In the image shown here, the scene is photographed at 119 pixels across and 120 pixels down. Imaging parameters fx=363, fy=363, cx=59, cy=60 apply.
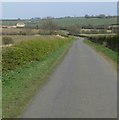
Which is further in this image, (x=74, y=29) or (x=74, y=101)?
(x=74, y=29)

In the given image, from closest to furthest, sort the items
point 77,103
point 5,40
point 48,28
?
1. point 77,103
2. point 5,40
3. point 48,28

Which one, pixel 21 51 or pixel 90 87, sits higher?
pixel 21 51

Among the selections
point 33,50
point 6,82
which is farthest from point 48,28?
point 6,82

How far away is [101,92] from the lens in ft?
38.8

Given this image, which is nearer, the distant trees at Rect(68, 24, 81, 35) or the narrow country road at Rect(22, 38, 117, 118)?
the narrow country road at Rect(22, 38, 117, 118)

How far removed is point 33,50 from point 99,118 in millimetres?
16531

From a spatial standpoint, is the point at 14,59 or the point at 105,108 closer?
the point at 105,108

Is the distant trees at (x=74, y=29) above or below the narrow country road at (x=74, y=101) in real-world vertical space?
above

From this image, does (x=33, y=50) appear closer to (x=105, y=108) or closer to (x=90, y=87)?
(x=90, y=87)

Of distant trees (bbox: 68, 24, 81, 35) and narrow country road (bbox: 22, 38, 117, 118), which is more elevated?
distant trees (bbox: 68, 24, 81, 35)

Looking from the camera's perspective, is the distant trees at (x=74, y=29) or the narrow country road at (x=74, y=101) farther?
the distant trees at (x=74, y=29)

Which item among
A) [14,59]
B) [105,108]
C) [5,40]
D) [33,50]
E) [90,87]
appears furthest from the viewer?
[5,40]

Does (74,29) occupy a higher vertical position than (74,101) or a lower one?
higher

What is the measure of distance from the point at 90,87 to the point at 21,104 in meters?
4.57
